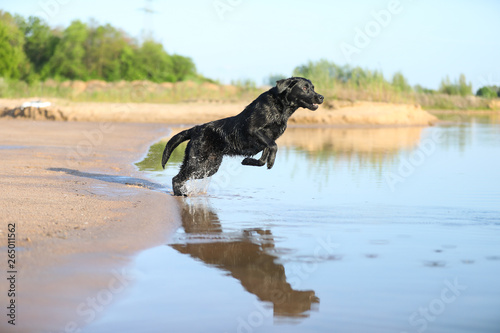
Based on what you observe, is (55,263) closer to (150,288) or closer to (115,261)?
(115,261)

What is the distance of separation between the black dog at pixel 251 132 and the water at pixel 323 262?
476 millimetres

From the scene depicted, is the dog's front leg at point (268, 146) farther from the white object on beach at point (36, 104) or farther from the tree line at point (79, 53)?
the tree line at point (79, 53)

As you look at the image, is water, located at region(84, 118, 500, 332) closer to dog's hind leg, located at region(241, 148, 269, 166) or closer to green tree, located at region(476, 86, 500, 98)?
dog's hind leg, located at region(241, 148, 269, 166)

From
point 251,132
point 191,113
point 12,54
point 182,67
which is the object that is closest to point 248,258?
point 251,132

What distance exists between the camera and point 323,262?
15.7 feet

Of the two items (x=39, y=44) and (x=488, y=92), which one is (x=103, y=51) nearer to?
(x=39, y=44)

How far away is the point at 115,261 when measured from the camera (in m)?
4.62

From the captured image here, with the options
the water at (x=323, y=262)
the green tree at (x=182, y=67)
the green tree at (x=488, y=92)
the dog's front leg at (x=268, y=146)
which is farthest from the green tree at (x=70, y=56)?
the dog's front leg at (x=268, y=146)

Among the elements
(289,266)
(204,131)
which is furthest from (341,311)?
(204,131)

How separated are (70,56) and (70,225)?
34.9 meters

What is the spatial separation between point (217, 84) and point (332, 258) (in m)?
31.3

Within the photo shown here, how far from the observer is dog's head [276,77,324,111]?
→ 25.5ft

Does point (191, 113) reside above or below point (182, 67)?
below

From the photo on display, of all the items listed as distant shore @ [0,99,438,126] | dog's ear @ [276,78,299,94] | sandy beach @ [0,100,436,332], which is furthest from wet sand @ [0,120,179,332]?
distant shore @ [0,99,438,126]
